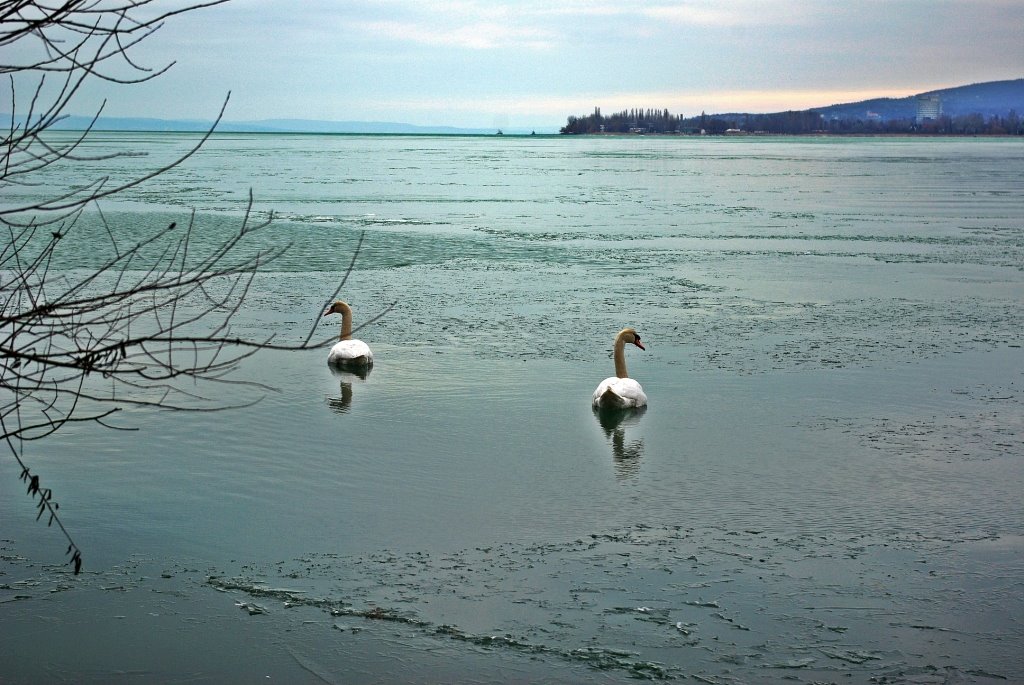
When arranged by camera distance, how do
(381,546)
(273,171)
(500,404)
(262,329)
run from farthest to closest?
(273,171), (262,329), (500,404), (381,546)

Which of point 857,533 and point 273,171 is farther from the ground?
point 273,171

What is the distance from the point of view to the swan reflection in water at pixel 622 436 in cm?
844

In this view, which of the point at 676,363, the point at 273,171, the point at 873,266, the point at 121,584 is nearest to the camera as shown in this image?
the point at 121,584

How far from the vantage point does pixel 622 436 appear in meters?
9.21

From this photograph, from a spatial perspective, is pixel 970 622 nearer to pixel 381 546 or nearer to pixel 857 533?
pixel 857 533

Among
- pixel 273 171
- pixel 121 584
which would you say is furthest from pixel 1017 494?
pixel 273 171

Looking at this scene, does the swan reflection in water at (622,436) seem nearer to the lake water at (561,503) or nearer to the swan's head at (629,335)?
the lake water at (561,503)

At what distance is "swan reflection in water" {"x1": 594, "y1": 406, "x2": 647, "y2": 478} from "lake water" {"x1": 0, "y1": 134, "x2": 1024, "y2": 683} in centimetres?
5

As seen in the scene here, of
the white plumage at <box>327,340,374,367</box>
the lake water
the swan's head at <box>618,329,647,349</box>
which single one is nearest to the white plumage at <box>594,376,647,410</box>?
the lake water

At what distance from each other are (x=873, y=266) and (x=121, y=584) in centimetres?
1504

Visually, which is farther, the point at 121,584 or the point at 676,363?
the point at 676,363

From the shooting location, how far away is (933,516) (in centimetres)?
732

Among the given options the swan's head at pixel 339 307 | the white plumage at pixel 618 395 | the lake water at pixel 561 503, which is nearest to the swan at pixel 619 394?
the white plumage at pixel 618 395

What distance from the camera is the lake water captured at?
5.51m
